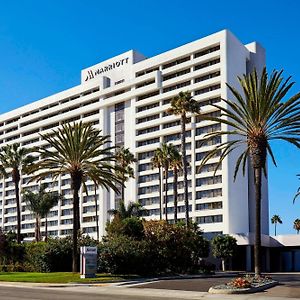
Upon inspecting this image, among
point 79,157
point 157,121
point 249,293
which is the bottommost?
point 249,293

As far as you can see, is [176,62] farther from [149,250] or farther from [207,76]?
[149,250]

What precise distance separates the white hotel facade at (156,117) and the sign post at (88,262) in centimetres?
4988

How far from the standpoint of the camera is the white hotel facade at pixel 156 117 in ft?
319

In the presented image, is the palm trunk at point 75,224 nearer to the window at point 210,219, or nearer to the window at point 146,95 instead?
the window at point 210,219

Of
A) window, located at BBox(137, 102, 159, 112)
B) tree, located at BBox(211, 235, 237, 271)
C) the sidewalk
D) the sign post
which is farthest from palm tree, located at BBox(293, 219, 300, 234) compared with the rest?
the sidewalk

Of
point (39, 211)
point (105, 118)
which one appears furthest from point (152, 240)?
point (105, 118)

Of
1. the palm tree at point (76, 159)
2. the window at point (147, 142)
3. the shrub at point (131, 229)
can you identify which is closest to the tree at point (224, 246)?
the shrub at point (131, 229)

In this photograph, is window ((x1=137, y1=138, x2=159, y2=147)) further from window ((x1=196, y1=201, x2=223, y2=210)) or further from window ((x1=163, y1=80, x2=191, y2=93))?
window ((x1=196, y1=201, x2=223, y2=210))

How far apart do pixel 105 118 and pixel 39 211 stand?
29728 millimetres

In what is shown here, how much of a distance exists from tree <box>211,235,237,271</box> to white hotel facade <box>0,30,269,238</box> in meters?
8.06

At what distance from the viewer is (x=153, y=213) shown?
109 meters

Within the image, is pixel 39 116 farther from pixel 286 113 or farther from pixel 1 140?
pixel 286 113

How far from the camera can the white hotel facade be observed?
3834 inches

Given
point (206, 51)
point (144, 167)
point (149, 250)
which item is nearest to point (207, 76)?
point (206, 51)
